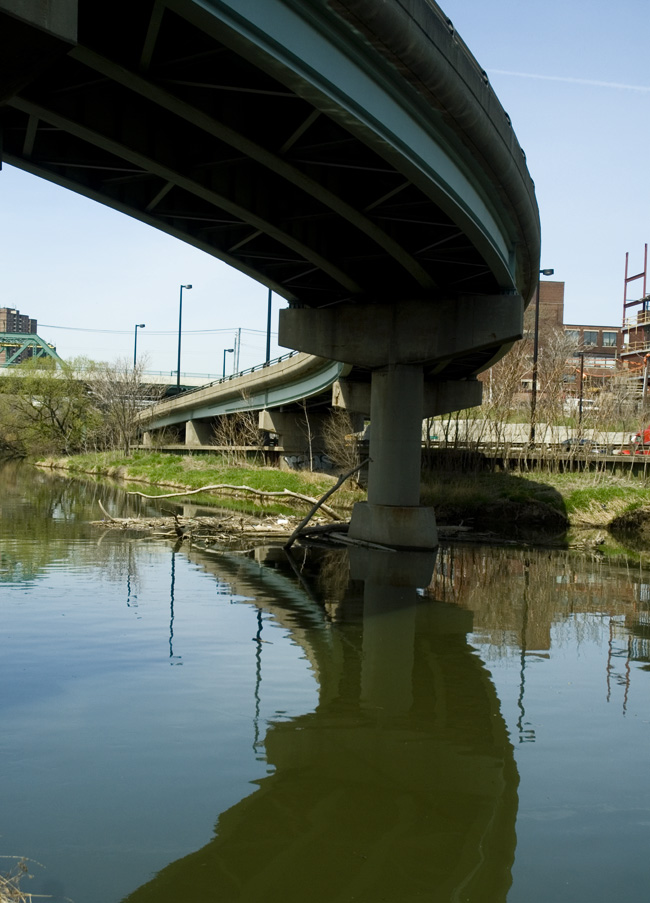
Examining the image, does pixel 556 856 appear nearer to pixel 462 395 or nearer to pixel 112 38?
pixel 112 38

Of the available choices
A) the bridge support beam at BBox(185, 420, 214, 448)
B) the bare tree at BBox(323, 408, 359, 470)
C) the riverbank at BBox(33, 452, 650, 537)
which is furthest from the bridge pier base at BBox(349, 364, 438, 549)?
the bridge support beam at BBox(185, 420, 214, 448)

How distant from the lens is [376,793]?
6.58 m

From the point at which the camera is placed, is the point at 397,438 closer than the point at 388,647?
No

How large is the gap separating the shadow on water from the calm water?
21 millimetres

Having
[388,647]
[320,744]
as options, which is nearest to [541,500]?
[388,647]

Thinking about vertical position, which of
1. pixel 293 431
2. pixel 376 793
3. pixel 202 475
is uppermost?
pixel 293 431

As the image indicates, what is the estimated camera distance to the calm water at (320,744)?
212 inches

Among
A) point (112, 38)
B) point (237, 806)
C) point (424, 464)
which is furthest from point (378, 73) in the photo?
point (424, 464)

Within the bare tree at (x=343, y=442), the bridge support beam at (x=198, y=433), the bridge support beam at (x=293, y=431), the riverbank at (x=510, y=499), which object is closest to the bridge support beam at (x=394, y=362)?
the riverbank at (x=510, y=499)

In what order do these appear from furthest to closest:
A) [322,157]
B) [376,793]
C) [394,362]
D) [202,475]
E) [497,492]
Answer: [202,475] < [497,492] < [394,362] < [322,157] < [376,793]

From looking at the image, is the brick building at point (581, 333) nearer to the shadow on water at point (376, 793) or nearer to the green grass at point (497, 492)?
the green grass at point (497, 492)

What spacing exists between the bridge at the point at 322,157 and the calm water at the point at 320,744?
16.3 feet

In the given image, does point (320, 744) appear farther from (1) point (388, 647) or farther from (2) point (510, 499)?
(2) point (510, 499)

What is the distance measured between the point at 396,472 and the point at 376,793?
15418mm
